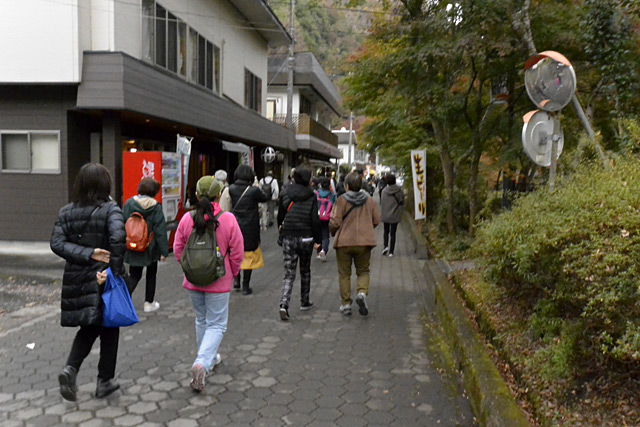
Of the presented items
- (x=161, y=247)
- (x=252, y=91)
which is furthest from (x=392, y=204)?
(x=252, y=91)

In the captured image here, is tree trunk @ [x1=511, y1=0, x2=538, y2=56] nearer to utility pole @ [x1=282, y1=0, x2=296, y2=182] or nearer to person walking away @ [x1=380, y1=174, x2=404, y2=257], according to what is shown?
person walking away @ [x1=380, y1=174, x2=404, y2=257]

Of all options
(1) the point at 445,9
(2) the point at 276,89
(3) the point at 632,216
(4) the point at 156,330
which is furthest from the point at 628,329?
(2) the point at 276,89

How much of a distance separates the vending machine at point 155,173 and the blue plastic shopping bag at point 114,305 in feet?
23.5

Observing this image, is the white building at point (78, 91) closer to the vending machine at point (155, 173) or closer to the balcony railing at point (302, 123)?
the vending machine at point (155, 173)

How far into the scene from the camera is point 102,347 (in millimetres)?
4559

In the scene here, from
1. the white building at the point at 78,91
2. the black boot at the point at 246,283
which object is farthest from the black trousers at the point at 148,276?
the white building at the point at 78,91

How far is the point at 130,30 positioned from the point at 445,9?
6.75 m

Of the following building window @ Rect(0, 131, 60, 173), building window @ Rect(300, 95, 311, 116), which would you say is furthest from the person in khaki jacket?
building window @ Rect(300, 95, 311, 116)

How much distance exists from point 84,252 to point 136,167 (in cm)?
763

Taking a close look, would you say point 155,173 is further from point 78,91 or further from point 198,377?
point 198,377

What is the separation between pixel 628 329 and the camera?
3.03 m

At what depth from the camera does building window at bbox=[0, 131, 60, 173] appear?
12562mm

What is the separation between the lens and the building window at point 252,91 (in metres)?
22.5

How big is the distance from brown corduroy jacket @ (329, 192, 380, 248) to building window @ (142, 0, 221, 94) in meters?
8.06
